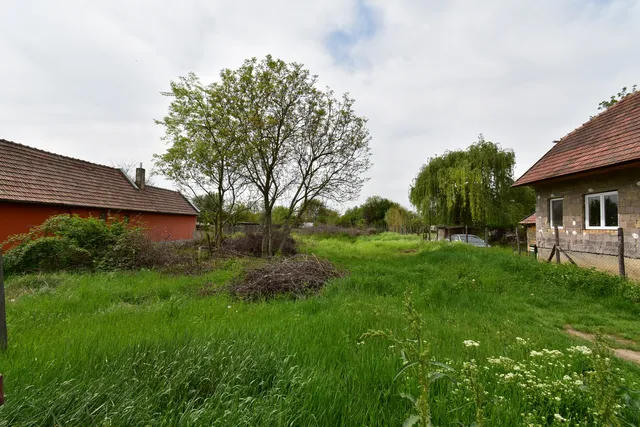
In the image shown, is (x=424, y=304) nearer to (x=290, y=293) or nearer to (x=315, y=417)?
(x=290, y=293)

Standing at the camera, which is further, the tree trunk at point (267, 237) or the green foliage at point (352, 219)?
the green foliage at point (352, 219)

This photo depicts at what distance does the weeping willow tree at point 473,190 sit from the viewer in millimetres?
21297

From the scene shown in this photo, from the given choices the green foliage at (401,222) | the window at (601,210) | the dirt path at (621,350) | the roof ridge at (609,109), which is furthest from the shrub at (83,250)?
the green foliage at (401,222)

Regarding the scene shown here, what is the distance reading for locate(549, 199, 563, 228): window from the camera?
11180mm

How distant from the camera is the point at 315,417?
1.99m

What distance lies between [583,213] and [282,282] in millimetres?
10864

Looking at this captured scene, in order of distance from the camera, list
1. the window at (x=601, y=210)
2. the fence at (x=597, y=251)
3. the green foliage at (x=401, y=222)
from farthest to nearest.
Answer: the green foliage at (x=401, y=222)
the window at (x=601, y=210)
the fence at (x=597, y=251)

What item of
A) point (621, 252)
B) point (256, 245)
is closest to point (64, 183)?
point (256, 245)

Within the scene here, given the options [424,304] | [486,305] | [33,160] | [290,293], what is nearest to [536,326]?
[486,305]

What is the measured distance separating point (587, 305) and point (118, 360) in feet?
29.7

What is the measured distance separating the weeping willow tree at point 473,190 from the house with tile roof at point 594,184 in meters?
9.04

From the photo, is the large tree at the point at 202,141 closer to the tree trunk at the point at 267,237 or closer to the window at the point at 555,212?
the tree trunk at the point at 267,237

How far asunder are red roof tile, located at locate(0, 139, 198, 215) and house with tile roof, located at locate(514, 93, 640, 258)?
69.7 ft

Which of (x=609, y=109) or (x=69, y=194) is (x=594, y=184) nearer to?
(x=609, y=109)
